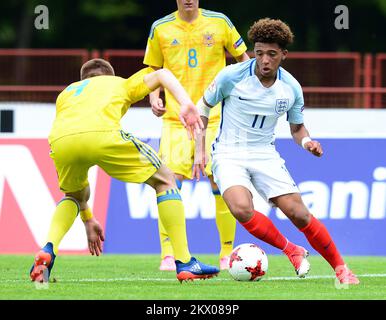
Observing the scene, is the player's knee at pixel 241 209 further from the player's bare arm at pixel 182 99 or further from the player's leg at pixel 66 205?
the player's leg at pixel 66 205

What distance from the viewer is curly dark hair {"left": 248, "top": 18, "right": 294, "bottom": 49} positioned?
28.4 feet

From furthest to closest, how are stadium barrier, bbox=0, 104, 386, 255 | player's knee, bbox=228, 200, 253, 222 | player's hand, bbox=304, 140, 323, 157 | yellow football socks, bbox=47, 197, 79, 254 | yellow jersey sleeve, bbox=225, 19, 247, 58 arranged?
stadium barrier, bbox=0, 104, 386, 255
yellow jersey sleeve, bbox=225, 19, 247, 58
player's knee, bbox=228, 200, 253, 222
yellow football socks, bbox=47, 197, 79, 254
player's hand, bbox=304, 140, 323, 157

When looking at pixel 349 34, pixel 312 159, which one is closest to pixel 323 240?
pixel 312 159

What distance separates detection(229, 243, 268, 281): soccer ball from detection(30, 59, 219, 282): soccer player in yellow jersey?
0.45m

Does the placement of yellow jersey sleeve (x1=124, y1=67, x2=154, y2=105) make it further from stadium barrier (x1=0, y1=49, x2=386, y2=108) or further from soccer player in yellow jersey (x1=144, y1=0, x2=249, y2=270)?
stadium barrier (x1=0, y1=49, x2=386, y2=108)

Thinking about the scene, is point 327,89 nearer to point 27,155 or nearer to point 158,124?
point 158,124

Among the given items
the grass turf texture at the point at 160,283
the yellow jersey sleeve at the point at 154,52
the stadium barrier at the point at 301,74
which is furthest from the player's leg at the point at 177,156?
the stadium barrier at the point at 301,74

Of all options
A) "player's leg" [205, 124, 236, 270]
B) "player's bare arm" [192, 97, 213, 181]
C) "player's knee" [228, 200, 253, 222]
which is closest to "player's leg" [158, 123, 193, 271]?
"player's leg" [205, 124, 236, 270]

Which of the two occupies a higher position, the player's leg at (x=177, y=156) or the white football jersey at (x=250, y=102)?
the white football jersey at (x=250, y=102)

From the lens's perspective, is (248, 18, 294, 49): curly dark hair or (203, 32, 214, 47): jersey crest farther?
(203, 32, 214, 47): jersey crest

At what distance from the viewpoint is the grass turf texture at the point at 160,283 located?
307 inches

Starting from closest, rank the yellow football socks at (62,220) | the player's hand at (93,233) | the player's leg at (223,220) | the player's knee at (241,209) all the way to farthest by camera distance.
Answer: the yellow football socks at (62,220)
the player's knee at (241,209)
the player's hand at (93,233)
the player's leg at (223,220)

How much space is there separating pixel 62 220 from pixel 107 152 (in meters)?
0.70

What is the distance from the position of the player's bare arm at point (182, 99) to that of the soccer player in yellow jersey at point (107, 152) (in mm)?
10
